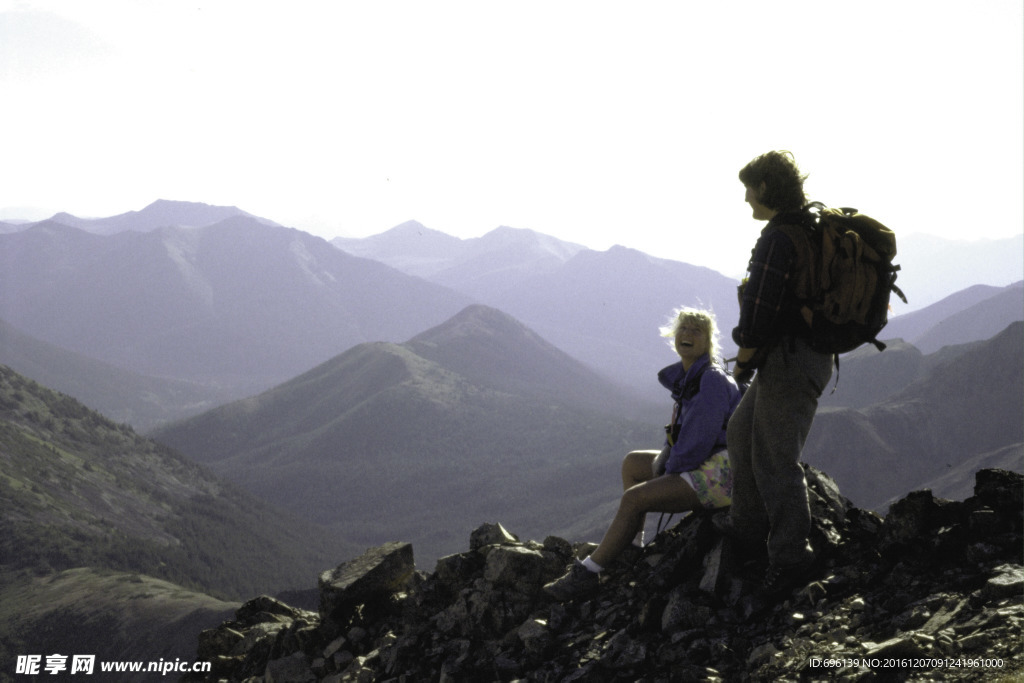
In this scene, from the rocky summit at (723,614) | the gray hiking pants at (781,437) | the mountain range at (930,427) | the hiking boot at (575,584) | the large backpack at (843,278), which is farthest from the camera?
the mountain range at (930,427)

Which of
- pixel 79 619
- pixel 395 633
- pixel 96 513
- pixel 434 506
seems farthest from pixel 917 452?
pixel 96 513

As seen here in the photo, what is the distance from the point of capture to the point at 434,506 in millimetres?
134875

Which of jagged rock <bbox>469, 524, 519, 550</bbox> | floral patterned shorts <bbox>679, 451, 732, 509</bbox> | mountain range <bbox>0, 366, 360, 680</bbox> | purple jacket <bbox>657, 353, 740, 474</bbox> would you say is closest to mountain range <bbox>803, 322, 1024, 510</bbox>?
mountain range <bbox>0, 366, 360, 680</bbox>

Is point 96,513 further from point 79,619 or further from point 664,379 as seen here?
point 664,379

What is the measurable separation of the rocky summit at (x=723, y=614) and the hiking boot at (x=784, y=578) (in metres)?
0.08

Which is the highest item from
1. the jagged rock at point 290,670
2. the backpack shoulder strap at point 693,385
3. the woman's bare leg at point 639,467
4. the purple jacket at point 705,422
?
the backpack shoulder strap at point 693,385

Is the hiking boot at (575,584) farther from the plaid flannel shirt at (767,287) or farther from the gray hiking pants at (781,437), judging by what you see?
the plaid flannel shirt at (767,287)

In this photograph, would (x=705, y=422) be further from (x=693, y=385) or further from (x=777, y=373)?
(x=777, y=373)

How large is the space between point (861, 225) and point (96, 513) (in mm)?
121575

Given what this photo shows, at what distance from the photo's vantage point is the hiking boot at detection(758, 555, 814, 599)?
5297 mm

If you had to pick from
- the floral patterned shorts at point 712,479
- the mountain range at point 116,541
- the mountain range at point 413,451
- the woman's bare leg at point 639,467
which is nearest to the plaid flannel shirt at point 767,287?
the floral patterned shorts at point 712,479

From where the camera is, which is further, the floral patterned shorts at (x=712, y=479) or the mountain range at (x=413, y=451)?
the mountain range at (x=413, y=451)

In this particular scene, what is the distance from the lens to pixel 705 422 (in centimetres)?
593

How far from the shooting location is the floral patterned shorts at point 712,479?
5926mm
